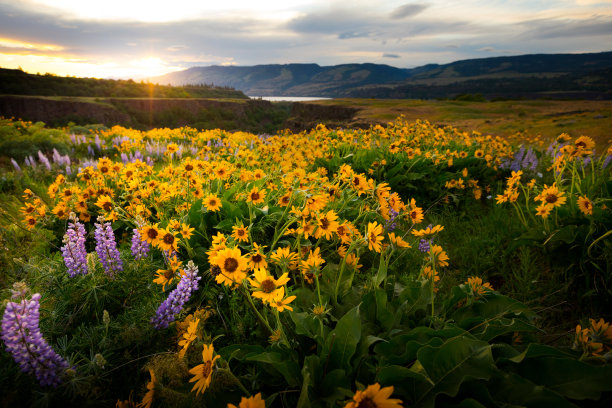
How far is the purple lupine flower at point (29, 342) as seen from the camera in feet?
4.04

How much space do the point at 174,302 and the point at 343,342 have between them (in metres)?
0.99

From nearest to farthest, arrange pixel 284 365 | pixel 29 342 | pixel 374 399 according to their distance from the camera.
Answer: pixel 374 399 < pixel 29 342 < pixel 284 365

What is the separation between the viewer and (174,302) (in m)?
1.79

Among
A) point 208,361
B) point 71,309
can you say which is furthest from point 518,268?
point 71,309

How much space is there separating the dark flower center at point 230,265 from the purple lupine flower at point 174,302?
0.39m

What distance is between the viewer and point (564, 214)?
3.17 meters

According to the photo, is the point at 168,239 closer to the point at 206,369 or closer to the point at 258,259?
the point at 258,259

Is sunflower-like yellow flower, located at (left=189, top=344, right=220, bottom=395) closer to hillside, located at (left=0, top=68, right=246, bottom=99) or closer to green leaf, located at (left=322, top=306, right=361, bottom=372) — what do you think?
green leaf, located at (left=322, top=306, right=361, bottom=372)

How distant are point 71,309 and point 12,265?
4.08ft

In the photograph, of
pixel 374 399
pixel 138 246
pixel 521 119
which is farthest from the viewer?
pixel 521 119

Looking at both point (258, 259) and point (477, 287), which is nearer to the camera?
point (258, 259)

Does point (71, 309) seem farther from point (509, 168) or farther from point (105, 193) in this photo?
point (509, 168)

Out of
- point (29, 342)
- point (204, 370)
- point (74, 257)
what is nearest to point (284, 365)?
point (204, 370)

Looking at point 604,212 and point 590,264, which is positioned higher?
point 604,212
